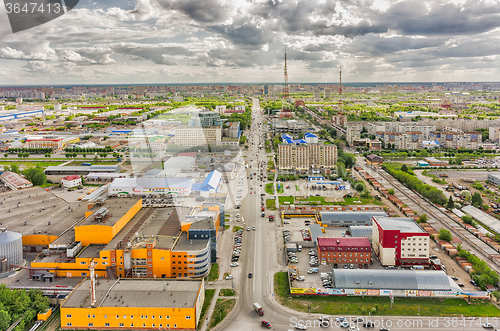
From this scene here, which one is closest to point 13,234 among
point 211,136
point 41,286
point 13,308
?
point 41,286

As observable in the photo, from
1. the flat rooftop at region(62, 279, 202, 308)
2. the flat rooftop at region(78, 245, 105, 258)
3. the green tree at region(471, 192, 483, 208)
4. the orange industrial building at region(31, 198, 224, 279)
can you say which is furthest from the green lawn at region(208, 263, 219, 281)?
the green tree at region(471, 192, 483, 208)

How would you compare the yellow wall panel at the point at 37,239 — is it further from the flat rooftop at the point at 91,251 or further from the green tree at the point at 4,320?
the green tree at the point at 4,320

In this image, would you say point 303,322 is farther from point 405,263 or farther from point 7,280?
point 7,280

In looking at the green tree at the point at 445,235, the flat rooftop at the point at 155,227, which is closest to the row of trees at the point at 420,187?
the green tree at the point at 445,235

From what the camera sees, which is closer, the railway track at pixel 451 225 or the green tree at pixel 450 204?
the railway track at pixel 451 225

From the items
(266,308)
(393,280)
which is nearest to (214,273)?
(266,308)

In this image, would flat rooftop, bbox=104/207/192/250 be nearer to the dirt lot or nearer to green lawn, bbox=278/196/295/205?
green lawn, bbox=278/196/295/205

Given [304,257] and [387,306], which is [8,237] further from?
[387,306]
